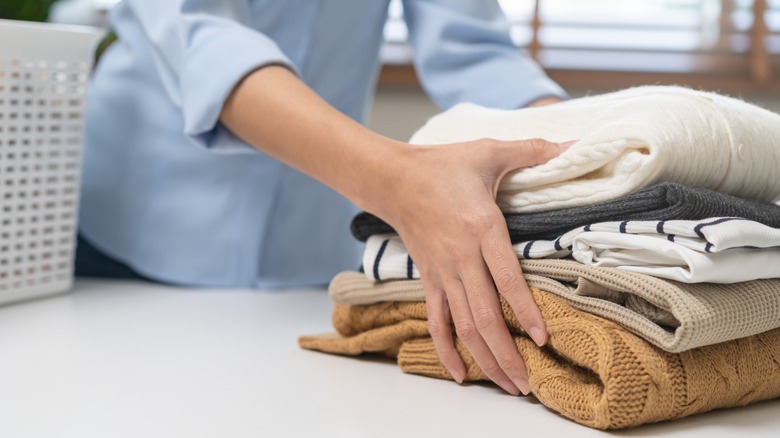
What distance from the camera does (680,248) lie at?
0.57 metres

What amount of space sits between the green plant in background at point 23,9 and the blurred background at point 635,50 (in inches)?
21.1

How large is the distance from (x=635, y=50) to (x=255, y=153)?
1112 millimetres

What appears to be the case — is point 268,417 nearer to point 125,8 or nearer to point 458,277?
point 458,277

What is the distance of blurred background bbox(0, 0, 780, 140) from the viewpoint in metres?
1.88

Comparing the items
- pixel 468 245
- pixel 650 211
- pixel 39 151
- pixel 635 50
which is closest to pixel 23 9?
pixel 39 151

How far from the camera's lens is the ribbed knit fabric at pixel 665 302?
0.56m

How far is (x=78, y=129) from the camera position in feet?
3.55

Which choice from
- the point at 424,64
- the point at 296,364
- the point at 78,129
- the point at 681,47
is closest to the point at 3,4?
the point at 78,129

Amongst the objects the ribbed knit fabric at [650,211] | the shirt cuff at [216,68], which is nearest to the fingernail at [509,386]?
the ribbed knit fabric at [650,211]

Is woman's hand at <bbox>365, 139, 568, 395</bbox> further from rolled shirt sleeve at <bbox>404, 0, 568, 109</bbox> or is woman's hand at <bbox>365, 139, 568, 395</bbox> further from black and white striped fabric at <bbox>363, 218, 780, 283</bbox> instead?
rolled shirt sleeve at <bbox>404, 0, 568, 109</bbox>

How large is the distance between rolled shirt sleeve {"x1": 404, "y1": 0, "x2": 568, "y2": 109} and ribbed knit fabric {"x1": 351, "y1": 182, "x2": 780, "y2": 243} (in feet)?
1.54

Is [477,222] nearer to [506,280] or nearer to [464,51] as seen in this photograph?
[506,280]

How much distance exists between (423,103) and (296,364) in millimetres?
1247

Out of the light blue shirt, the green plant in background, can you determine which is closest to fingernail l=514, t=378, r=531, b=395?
the light blue shirt
